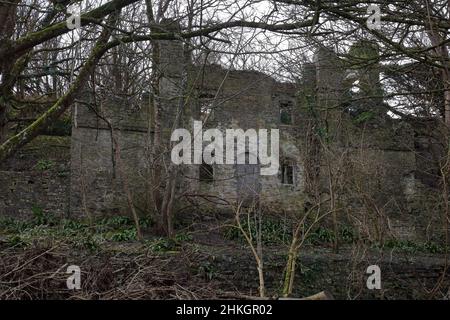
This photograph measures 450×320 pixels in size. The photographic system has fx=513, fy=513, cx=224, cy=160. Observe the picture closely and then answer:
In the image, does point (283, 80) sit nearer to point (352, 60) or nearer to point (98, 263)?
point (352, 60)

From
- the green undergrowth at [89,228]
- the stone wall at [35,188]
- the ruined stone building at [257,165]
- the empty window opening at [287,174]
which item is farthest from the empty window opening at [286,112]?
the stone wall at [35,188]

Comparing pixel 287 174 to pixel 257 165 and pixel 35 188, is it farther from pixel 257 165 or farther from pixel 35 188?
pixel 35 188

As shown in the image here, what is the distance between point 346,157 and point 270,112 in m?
6.10

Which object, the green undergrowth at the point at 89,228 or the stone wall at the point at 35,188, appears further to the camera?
A: the stone wall at the point at 35,188

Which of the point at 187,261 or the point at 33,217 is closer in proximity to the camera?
the point at 187,261

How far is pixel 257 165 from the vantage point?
63.9 ft

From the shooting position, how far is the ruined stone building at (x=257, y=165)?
1664 centimetres

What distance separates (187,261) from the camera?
10.4 m

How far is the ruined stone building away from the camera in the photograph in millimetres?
16641

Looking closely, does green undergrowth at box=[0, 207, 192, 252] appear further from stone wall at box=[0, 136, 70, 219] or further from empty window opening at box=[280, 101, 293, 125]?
empty window opening at box=[280, 101, 293, 125]

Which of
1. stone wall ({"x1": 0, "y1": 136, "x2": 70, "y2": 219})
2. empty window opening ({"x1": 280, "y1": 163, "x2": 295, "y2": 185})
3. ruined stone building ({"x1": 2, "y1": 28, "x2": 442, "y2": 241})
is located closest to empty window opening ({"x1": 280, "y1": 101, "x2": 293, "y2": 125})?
ruined stone building ({"x1": 2, "y1": 28, "x2": 442, "y2": 241})

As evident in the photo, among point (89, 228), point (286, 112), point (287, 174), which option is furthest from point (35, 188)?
point (286, 112)

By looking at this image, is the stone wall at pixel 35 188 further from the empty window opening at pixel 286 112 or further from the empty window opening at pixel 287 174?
the empty window opening at pixel 286 112

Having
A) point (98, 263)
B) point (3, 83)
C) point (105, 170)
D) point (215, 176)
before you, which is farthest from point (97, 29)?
point (215, 176)
